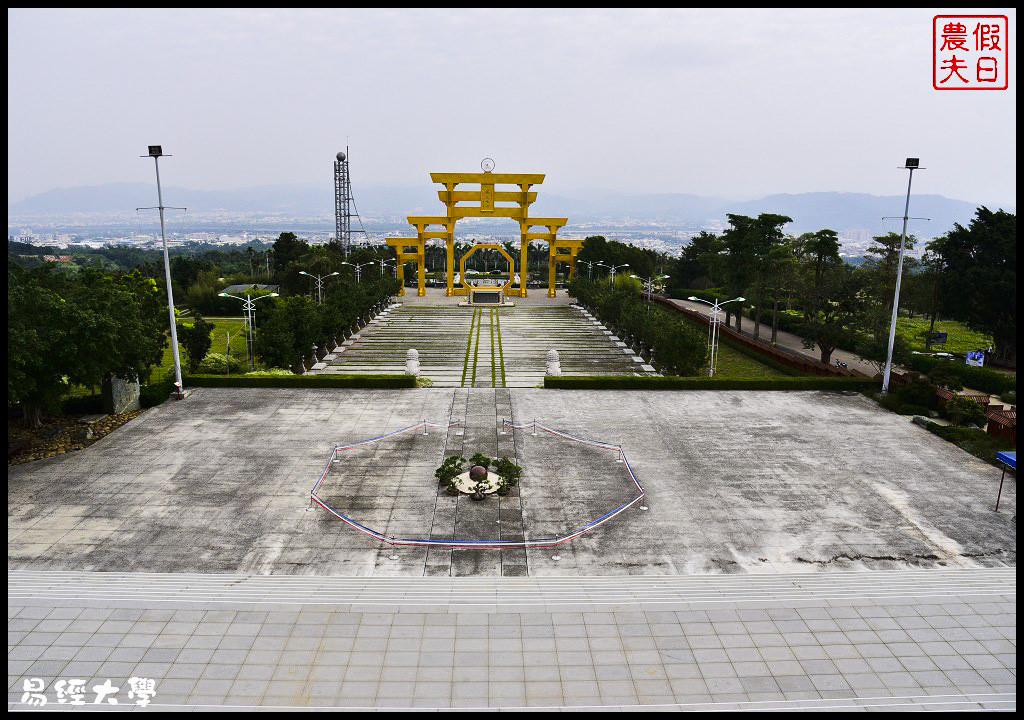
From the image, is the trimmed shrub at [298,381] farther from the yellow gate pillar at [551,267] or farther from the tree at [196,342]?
the yellow gate pillar at [551,267]

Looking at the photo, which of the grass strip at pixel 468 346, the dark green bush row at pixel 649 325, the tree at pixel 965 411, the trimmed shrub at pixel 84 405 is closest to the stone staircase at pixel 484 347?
the grass strip at pixel 468 346

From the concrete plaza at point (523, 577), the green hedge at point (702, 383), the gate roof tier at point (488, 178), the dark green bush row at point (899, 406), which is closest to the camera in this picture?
the concrete plaza at point (523, 577)

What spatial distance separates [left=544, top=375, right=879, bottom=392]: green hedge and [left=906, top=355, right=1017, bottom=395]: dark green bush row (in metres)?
3.54

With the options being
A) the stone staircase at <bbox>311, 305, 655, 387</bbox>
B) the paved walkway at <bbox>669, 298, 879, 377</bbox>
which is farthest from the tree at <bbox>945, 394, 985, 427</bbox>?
the stone staircase at <bbox>311, 305, 655, 387</bbox>

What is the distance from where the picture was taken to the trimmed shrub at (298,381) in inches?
1068

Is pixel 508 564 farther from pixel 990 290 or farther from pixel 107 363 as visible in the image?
pixel 990 290

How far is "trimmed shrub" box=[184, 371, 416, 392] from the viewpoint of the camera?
27.1 m

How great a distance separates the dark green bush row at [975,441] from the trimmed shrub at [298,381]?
19705 mm

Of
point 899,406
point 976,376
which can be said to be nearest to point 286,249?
point 899,406

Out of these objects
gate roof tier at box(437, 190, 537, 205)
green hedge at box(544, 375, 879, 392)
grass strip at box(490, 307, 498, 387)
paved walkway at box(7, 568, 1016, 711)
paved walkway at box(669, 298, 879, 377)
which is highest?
gate roof tier at box(437, 190, 537, 205)

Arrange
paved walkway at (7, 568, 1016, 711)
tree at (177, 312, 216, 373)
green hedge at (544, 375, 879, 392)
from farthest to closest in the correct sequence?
tree at (177, 312, 216, 373), green hedge at (544, 375, 879, 392), paved walkway at (7, 568, 1016, 711)

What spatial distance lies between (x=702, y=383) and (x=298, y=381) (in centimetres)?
1713

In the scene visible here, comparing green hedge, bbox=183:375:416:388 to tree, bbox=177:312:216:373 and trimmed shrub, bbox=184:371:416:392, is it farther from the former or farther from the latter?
tree, bbox=177:312:216:373

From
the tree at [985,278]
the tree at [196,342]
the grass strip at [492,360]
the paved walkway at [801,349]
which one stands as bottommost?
the paved walkway at [801,349]
